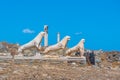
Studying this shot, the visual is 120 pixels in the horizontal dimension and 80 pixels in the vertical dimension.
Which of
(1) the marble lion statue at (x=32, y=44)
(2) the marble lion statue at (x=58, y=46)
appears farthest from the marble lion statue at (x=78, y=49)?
(1) the marble lion statue at (x=32, y=44)

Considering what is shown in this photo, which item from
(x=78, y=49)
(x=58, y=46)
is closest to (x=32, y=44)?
(x=58, y=46)

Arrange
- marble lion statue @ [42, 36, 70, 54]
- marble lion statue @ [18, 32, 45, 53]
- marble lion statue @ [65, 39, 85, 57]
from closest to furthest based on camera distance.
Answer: marble lion statue @ [18, 32, 45, 53], marble lion statue @ [42, 36, 70, 54], marble lion statue @ [65, 39, 85, 57]

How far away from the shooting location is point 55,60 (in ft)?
111

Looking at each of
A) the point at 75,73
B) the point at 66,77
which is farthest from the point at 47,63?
the point at 66,77

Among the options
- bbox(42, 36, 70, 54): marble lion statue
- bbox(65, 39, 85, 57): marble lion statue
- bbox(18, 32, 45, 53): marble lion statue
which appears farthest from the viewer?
bbox(65, 39, 85, 57): marble lion statue

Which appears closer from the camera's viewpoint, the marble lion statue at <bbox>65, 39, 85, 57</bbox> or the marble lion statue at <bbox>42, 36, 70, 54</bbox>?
the marble lion statue at <bbox>42, 36, 70, 54</bbox>

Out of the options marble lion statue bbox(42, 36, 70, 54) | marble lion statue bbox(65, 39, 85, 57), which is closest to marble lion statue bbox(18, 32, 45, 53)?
marble lion statue bbox(42, 36, 70, 54)

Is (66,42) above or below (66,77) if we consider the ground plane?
above

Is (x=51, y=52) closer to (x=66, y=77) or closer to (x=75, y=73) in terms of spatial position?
(x=75, y=73)

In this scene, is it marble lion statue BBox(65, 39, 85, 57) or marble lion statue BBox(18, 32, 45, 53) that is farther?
marble lion statue BBox(65, 39, 85, 57)

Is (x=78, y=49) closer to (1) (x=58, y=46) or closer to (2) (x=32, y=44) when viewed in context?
(1) (x=58, y=46)

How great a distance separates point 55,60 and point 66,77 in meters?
9.53

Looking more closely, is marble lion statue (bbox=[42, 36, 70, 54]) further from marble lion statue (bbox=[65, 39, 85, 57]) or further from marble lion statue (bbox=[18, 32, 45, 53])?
marble lion statue (bbox=[18, 32, 45, 53])

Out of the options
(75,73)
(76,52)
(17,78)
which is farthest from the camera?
(76,52)
